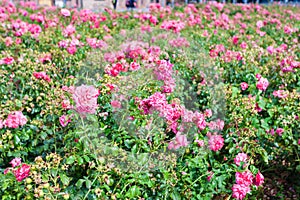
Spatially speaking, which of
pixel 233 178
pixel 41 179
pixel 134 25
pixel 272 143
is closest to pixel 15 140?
pixel 41 179

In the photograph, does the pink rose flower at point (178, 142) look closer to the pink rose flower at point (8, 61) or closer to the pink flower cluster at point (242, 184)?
the pink flower cluster at point (242, 184)

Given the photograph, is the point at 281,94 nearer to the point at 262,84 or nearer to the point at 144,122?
the point at 262,84

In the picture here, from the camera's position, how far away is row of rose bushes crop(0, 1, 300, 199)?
1.84 m

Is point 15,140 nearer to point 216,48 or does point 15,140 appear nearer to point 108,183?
point 108,183

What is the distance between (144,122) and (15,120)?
2.37 ft

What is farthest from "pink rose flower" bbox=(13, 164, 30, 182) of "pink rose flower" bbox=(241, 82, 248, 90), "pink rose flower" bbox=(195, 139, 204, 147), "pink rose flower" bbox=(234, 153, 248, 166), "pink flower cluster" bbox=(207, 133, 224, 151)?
"pink rose flower" bbox=(241, 82, 248, 90)

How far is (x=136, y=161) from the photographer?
1.88 m

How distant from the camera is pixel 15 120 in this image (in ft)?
7.04

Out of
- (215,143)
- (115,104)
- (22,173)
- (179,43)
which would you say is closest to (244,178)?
(215,143)

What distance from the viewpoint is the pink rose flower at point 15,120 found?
2.13 meters

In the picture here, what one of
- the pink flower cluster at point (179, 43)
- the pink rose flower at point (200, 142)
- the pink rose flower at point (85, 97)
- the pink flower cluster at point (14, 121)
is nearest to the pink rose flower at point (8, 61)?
the pink flower cluster at point (14, 121)

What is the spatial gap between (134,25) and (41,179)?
3.60 metres

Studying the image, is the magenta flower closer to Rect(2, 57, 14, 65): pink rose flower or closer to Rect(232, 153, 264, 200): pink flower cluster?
Rect(232, 153, 264, 200): pink flower cluster

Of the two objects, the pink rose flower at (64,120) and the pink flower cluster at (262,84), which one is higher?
the pink flower cluster at (262,84)
